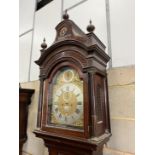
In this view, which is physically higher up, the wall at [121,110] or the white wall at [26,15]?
the white wall at [26,15]

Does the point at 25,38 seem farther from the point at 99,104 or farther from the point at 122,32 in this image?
the point at 99,104

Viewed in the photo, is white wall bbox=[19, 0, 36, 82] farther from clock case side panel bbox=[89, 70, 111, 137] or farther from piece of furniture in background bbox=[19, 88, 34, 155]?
clock case side panel bbox=[89, 70, 111, 137]

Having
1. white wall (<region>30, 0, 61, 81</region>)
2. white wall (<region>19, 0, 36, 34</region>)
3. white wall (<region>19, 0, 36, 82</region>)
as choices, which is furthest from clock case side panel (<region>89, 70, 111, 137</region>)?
white wall (<region>19, 0, 36, 34</region>)

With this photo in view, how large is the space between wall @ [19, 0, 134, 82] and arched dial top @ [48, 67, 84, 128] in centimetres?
33

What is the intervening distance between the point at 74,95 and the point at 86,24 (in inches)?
26.1

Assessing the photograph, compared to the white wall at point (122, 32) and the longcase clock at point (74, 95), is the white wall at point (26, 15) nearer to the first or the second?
the longcase clock at point (74, 95)

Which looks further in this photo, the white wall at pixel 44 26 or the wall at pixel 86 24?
the white wall at pixel 44 26

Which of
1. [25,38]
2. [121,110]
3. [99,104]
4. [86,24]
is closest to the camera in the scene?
[99,104]

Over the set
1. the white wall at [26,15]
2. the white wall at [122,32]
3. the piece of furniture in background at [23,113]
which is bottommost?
the piece of furniture in background at [23,113]

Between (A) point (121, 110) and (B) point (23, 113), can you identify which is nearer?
(A) point (121, 110)

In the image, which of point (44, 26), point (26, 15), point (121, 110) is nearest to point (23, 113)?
point (44, 26)

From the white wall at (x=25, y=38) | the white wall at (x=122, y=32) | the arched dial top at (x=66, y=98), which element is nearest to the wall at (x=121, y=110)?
the white wall at (x=122, y=32)

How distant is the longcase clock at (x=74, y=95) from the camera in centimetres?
92

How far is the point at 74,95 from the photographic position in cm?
102
